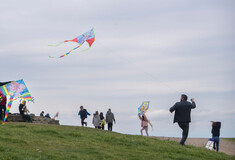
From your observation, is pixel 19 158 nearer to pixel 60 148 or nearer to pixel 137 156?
pixel 60 148

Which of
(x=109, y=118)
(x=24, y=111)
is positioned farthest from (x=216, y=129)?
(x=24, y=111)

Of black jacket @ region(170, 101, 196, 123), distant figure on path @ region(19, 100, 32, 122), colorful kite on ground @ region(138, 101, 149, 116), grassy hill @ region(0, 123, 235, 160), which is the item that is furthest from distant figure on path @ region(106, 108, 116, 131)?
black jacket @ region(170, 101, 196, 123)

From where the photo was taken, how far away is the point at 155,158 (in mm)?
13516

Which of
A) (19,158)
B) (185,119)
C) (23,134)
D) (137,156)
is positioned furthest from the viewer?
(185,119)

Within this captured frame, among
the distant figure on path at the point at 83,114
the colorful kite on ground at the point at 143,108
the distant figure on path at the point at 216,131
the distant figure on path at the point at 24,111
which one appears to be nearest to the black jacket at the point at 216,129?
the distant figure on path at the point at 216,131

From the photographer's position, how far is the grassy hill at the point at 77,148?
12.3 m

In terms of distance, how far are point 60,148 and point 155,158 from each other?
306cm

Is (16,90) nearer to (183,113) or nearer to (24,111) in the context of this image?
(24,111)

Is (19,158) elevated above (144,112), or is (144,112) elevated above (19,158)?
(144,112)

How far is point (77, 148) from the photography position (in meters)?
14.0

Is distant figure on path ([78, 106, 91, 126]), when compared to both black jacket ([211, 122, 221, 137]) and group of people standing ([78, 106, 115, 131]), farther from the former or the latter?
black jacket ([211, 122, 221, 137])

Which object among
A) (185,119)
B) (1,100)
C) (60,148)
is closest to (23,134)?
(60,148)

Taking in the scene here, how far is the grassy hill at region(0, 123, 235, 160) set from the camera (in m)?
12.3

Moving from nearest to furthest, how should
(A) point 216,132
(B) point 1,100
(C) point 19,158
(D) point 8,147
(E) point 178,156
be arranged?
(C) point 19,158 < (D) point 8,147 < (E) point 178,156 < (A) point 216,132 < (B) point 1,100
